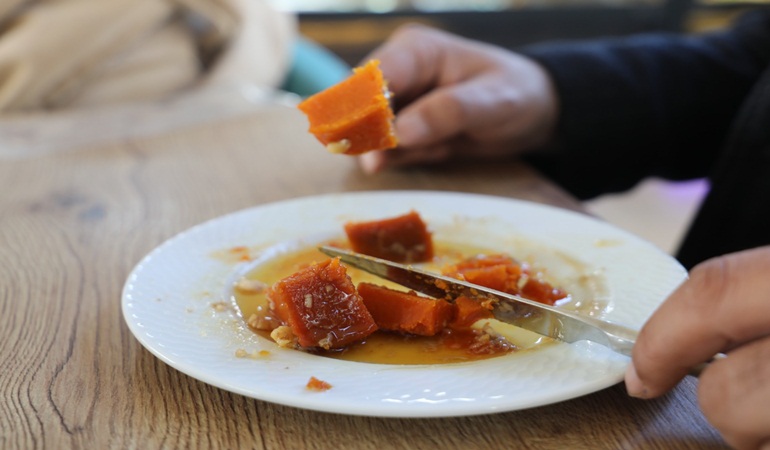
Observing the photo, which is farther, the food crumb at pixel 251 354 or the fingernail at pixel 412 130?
the fingernail at pixel 412 130

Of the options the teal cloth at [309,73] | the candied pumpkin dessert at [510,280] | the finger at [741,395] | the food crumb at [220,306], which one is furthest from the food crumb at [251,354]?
the teal cloth at [309,73]

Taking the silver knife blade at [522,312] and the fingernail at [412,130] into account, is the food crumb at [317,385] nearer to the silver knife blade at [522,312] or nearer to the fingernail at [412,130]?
the silver knife blade at [522,312]

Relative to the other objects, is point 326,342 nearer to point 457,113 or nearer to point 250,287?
point 250,287

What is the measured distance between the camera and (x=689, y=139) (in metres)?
1.67

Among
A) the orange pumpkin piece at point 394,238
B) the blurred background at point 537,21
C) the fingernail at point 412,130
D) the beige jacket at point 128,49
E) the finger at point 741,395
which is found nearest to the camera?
the finger at point 741,395

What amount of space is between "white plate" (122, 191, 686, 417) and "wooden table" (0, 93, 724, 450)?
40 millimetres

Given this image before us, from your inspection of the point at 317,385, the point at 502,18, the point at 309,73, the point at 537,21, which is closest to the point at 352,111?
the point at 317,385

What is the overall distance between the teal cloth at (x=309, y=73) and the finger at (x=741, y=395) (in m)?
2.03

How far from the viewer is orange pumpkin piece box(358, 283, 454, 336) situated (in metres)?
0.79

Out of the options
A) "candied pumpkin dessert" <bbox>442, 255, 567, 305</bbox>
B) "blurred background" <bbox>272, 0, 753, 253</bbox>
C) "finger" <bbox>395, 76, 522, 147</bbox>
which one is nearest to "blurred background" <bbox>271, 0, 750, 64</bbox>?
"blurred background" <bbox>272, 0, 753, 253</bbox>

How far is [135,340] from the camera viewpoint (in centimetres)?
82

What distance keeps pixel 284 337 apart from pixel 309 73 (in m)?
1.93

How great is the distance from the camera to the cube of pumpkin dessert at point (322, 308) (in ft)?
2.51

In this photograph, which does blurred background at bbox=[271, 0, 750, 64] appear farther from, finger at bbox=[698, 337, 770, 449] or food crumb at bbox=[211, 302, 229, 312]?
finger at bbox=[698, 337, 770, 449]
